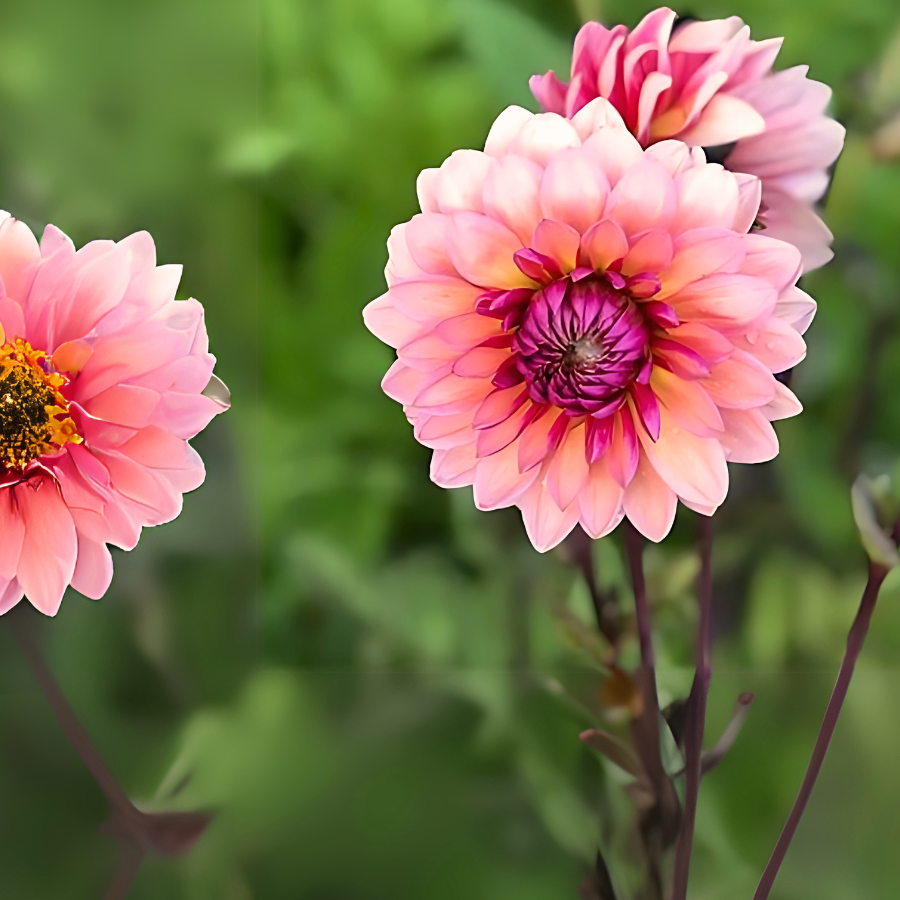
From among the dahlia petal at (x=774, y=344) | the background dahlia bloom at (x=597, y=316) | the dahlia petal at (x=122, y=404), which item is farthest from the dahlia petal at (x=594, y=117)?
the dahlia petal at (x=122, y=404)

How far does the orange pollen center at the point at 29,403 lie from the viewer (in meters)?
0.38

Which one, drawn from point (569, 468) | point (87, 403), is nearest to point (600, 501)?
point (569, 468)

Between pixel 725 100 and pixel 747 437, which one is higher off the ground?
pixel 725 100

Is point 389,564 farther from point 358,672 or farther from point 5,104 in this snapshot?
point 5,104

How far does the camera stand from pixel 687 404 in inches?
13.7

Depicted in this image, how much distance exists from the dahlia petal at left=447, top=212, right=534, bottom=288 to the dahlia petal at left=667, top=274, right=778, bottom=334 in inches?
2.5

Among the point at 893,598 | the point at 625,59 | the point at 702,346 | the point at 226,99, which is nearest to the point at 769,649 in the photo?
the point at 893,598

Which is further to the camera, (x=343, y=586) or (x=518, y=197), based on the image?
(x=343, y=586)

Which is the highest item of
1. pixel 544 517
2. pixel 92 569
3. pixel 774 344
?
pixel 774 344

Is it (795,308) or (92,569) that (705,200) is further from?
(92,569)

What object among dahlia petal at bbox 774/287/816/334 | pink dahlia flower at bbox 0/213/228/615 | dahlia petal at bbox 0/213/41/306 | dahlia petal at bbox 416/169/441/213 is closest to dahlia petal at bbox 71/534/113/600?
pink dahlia flower at bbox 0/213/228/615

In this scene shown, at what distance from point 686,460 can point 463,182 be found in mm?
149

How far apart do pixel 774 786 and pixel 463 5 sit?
408 mm

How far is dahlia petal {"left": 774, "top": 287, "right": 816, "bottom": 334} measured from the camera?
1.15 ft
